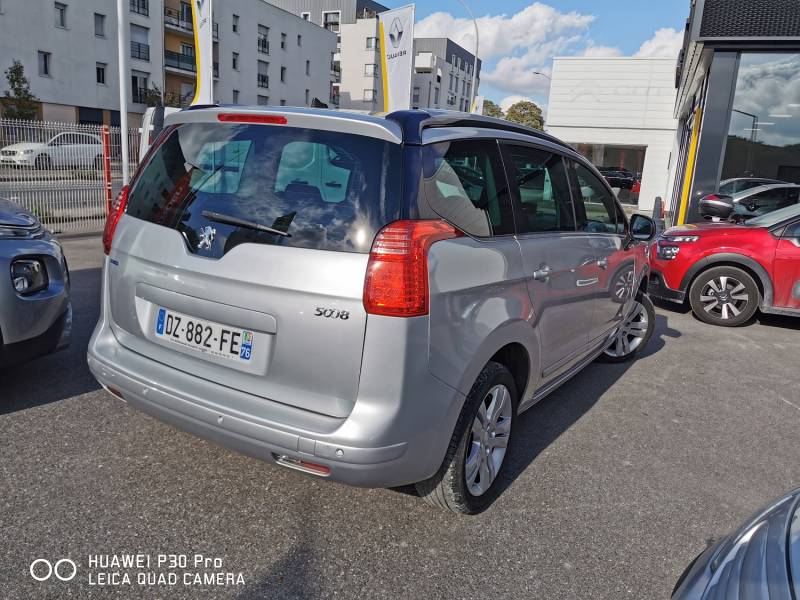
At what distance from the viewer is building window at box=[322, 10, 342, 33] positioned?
7325cm

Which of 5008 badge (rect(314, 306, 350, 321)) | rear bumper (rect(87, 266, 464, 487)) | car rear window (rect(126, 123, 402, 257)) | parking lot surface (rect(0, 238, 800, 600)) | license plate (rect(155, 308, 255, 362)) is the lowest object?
parking lot surface (rect(0, 238, 800, 600))

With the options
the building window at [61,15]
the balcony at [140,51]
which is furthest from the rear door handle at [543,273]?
the balcony at [140,51]

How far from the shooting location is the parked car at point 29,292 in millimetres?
3438

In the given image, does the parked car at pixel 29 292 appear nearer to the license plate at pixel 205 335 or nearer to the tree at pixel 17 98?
the license plate at pixel 205 335

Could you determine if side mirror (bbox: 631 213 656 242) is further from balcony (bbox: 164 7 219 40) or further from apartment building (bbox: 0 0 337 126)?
balcony (bbox: 164 7 219 40)

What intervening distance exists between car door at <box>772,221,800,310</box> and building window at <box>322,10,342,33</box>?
245 ft

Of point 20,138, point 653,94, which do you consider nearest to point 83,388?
point 20,138

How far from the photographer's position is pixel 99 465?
120 inches

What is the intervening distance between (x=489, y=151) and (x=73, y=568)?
2.41 m

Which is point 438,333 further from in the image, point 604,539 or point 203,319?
point 604,539

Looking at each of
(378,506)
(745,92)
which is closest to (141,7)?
(745,92)

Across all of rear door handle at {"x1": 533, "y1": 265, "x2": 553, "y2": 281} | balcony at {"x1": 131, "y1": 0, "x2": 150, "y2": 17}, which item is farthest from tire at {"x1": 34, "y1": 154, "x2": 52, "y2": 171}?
balcony at {"x1": 131, "y1": 0, "x2": 150, "y2": 17}

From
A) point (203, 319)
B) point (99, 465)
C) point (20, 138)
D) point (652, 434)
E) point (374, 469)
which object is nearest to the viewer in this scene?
point (374, 469)

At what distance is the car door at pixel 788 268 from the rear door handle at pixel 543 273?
4584mm
